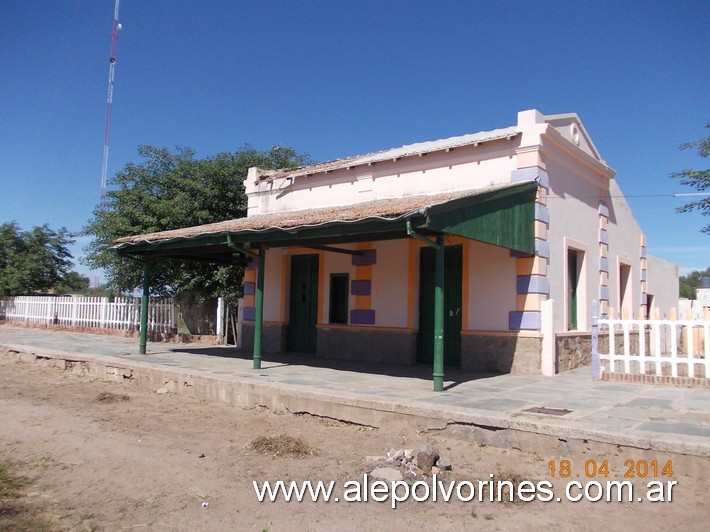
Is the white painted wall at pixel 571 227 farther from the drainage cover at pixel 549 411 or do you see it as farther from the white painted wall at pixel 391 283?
the drainage cover at pixel 549 411

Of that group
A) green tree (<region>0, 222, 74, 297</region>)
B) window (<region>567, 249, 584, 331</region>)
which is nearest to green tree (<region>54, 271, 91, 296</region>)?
green tree (<region>0, 222, 74, 297</region>)

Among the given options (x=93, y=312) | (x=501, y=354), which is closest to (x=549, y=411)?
(x=501, y=354)

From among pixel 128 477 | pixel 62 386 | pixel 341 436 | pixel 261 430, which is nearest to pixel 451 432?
pixel 341 436

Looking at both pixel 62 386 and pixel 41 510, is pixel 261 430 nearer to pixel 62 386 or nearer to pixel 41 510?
pixel 41 510

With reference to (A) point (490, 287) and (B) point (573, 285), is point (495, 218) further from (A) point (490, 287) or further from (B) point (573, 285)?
(B) point (573, 285)

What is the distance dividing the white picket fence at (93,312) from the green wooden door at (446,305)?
31.6 ft

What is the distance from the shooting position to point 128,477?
5.17 m

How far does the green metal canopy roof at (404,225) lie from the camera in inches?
297

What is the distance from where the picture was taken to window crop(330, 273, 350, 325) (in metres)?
12.7

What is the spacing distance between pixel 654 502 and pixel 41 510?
4952 mm

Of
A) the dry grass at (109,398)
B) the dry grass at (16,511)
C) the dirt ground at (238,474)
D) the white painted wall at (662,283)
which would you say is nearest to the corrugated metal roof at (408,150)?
the dirt ground at (238,474)

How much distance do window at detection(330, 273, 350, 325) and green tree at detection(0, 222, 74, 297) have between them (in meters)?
20.0

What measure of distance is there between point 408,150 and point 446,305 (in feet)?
13.0

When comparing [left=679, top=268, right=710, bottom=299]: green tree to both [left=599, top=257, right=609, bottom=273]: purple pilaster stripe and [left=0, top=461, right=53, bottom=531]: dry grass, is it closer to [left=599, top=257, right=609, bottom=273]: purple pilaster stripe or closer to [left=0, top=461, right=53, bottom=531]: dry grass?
[left=599, top=257, right=609, bottom=273]: purple pilaster stripe
